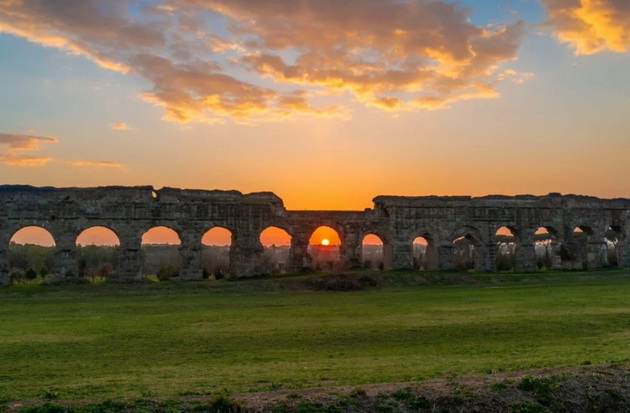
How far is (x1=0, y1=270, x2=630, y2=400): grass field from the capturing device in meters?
10.4

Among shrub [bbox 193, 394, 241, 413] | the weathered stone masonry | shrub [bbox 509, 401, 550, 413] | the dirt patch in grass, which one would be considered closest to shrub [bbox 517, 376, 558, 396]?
the dirt patch in grass

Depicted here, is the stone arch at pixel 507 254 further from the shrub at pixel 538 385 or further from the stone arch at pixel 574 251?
the shrub at pixel 538 385

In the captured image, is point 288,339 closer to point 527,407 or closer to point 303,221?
point 527,407

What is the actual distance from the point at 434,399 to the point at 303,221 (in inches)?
1148

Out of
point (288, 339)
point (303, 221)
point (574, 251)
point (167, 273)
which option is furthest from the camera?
point (574, 251)

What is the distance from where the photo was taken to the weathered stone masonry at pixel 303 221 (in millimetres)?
34344

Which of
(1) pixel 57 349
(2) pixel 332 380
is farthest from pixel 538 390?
(1) pixel 57 349

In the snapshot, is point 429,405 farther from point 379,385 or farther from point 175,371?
point 175,371

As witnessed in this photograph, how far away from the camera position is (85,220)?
114 feet

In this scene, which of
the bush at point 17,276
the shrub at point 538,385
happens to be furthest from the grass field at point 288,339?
the bush at point 17,276

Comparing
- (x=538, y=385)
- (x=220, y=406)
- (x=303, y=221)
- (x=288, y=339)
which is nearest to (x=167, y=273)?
(x=303, y=221)

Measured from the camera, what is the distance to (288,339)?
14.4m

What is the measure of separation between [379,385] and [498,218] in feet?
108

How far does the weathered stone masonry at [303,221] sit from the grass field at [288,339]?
29.7 ft
